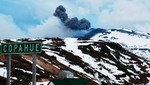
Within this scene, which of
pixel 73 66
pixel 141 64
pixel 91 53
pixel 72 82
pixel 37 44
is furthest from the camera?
pixel 141 64

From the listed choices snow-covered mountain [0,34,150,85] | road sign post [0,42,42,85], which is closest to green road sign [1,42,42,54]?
road sign post [0,42,42,85]

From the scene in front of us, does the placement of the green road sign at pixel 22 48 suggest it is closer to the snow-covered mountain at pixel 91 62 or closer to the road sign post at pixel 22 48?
the road sign post at pixel 22 48

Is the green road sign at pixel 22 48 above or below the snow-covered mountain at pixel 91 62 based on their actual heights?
above

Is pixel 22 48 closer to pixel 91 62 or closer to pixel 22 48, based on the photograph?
pixel 22 48

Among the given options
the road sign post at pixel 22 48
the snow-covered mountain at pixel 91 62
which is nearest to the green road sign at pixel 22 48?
the road sign post at pixel 22 48

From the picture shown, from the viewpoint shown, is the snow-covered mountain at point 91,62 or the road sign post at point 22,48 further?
the snow-covered mountain at point 91,62

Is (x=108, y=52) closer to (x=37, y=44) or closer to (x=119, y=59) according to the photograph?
(x=119, y=59)

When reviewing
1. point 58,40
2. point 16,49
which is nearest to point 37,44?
point 16,49

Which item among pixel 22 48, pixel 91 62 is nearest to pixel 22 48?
pixel 22 48

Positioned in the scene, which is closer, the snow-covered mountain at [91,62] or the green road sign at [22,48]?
the green road sign at [22,48]
